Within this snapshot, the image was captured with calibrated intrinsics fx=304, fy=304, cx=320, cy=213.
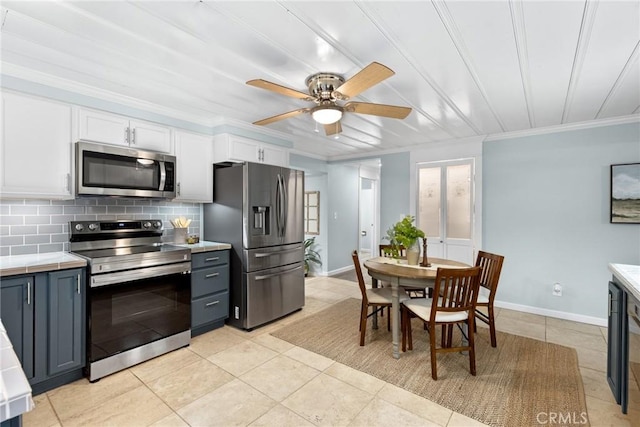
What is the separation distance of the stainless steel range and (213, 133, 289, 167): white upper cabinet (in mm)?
1090

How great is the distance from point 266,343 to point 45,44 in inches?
113

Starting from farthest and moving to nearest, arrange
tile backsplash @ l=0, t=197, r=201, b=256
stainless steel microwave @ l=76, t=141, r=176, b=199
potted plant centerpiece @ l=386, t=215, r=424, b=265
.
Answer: potted plant centerpiece @ l=386, t=215, r=424, b=265
stainless steel microwave @ l=76, t=141, r=176, b=199
tile backsplash @ l=0, t=197, r=201, b=256

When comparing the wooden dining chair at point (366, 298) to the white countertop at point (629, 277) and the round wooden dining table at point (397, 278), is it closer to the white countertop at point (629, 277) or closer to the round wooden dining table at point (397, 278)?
the round wooden dining table at point (397, 278)

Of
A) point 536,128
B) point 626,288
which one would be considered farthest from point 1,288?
point 536,128

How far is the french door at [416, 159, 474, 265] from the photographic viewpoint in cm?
438

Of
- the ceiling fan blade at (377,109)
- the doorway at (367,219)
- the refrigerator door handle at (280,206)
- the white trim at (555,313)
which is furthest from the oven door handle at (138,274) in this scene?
the doorway at (367,219)

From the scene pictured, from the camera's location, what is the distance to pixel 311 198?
20.5ft

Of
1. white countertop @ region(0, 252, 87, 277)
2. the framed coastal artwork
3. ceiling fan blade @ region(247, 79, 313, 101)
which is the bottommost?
white countertop @ region(0, 252, 87, 277)

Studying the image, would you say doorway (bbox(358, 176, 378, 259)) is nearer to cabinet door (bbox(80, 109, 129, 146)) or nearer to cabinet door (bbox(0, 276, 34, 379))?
cabinet door (bbox(80, 109, 129, 146))

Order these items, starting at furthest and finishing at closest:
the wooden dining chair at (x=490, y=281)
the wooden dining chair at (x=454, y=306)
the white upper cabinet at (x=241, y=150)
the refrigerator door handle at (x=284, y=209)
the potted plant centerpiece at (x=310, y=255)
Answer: the potted plant centerpiece at (x=310, y=255) < the refrigerator door handle at (x=284, y=209) < the white upper cabinet at (x=241, y=150) < the wooden dining chair at (x=490, y=281) < the wooden dining chair at (x=454, y=306)

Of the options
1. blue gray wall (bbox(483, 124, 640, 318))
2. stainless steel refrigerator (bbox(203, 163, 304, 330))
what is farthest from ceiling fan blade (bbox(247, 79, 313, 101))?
blue gray wall (bbox(483, 124, 640, 318))

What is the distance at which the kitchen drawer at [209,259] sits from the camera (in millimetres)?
3016

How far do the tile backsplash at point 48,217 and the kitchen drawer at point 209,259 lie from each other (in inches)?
29.1

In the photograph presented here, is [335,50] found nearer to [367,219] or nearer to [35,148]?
[35,148]
